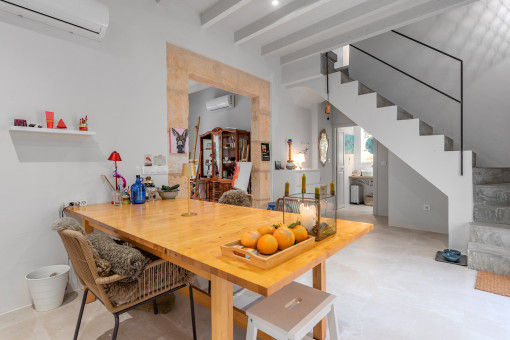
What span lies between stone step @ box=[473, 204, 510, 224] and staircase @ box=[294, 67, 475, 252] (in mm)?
73

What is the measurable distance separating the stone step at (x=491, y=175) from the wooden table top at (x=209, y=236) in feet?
10.0

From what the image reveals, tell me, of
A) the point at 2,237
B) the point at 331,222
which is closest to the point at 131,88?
the point at 2,237

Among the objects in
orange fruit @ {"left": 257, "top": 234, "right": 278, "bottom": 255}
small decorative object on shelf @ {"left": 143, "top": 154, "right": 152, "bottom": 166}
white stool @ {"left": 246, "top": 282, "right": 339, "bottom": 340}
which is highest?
small decorative object on shelf @ {"left": 143, "top": 154, "right": 152, "bottom": 166}

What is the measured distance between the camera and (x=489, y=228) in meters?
2.97

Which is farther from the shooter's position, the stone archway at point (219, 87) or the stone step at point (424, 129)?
the stone step at point (424, 129)

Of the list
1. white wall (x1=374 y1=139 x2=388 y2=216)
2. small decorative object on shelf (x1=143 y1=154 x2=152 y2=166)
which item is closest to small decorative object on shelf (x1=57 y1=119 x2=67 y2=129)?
small decorative object on shelf (x1=143 y1=154 x2=152 y2=166)

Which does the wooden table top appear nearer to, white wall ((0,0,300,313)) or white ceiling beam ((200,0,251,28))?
white wall ((0,0,300,313))

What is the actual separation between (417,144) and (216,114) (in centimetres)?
479

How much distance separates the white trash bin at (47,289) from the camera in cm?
222

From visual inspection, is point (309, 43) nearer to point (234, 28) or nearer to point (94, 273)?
point (234, 28)

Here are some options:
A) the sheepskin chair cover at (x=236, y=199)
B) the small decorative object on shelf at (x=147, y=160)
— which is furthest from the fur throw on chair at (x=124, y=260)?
the small decorative object on shelf at (x=147, y=160)

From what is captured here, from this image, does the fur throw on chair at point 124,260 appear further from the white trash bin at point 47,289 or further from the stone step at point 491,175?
the stone step at point 491,175

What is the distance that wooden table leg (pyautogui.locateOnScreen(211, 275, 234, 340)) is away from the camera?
104 centimetres

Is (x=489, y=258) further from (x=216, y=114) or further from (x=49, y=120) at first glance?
(x=216, y=114)
